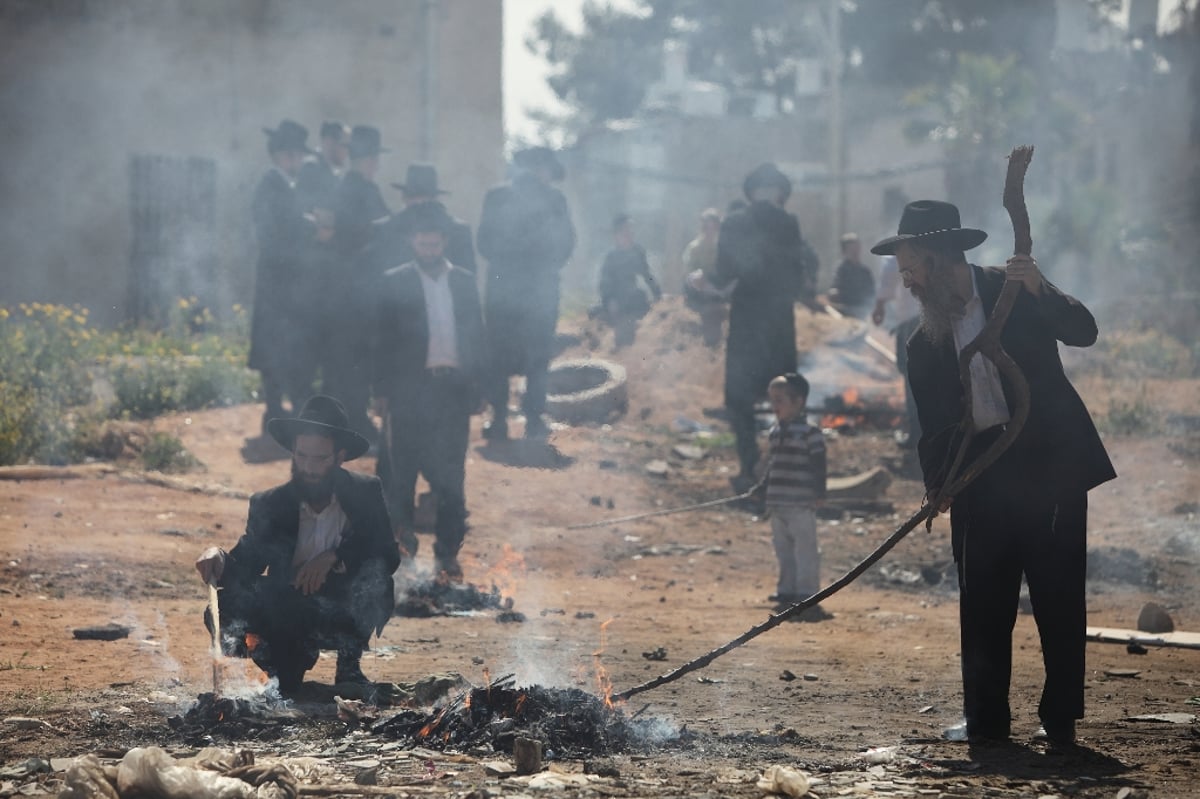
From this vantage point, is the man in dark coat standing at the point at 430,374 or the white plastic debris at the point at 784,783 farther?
the man in dark coat standing at the point at 430,374

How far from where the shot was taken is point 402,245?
35.9ft

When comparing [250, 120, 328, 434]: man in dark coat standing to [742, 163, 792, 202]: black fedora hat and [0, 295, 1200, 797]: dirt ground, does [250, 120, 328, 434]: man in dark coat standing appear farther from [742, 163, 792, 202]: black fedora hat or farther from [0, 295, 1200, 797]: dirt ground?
[742, 163, 792, 202]: black fedora hat

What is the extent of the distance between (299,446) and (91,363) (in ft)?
31.2

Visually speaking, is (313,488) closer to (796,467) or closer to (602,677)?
(602,677)

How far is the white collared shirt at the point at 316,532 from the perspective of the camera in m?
6.35

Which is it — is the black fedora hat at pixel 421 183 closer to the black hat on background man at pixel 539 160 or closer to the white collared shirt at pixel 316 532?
the black hat on background man at pixel 539 160

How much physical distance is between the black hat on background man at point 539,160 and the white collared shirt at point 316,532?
22.1 ft

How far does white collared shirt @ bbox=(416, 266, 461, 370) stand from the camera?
961cm

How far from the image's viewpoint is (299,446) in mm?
6297

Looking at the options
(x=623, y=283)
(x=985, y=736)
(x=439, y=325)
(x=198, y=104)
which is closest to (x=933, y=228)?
(x=985, y=736)

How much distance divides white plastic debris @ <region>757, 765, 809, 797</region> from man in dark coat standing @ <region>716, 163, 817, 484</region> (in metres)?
7.78

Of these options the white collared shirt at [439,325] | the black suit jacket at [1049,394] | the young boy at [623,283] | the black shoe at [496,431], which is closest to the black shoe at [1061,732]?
the black suit jacket at [1049,394]

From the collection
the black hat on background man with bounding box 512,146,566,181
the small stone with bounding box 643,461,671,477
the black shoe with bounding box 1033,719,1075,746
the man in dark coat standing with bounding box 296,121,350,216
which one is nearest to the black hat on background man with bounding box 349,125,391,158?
the man in dark coat standing with bounding box 296,121,350,216

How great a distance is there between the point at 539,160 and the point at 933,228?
300 inches
